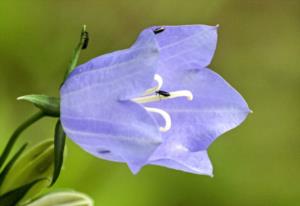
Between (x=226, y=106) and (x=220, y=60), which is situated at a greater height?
(x=226, y=106)

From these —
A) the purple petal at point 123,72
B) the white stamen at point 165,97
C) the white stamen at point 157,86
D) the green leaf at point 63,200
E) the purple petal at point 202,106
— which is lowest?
the green leaf at point 63,200

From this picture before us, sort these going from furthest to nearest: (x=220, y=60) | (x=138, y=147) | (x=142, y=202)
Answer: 1. (x=220, y=60)
2. (x=142, y=202)
3. (x=138, y=147)

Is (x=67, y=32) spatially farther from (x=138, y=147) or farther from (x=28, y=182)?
(x=138, y=147)

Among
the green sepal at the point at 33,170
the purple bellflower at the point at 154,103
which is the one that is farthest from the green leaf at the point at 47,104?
the green sepal at the point at 33,170

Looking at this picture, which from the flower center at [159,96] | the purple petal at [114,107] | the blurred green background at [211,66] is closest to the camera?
the purple petal at [114,107]

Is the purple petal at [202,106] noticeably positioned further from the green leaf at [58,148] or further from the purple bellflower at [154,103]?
the green leaf at [58,148]

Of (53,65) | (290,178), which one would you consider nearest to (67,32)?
(53,65)

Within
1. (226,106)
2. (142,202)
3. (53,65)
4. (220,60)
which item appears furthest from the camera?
(220,60)
